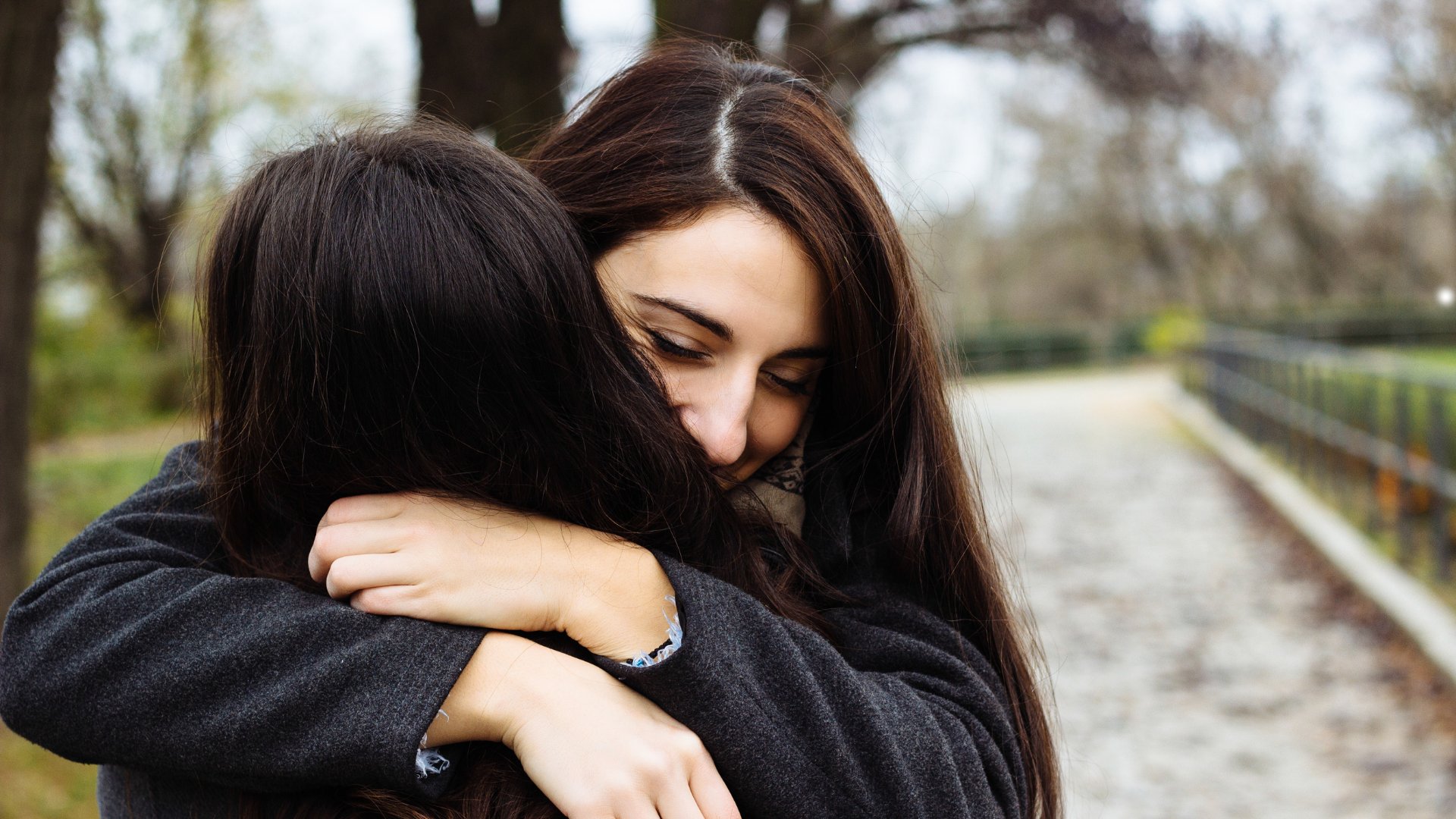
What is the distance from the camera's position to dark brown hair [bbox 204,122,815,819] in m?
1.09

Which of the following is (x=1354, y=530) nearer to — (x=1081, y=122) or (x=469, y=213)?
(x=469, y=213)

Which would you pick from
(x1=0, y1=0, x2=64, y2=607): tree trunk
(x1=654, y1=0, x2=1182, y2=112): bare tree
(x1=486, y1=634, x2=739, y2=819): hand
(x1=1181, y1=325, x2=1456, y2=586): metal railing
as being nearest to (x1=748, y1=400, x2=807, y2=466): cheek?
(x1=486, y1=634, x2=739, y2=819): hand

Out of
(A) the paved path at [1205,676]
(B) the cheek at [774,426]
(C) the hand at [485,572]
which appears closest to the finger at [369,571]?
(C) the hand at [485,572]

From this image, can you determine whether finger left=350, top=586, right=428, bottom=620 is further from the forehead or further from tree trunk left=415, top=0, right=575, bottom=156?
tree trunk left=415, top=0, right=575, bottom=156

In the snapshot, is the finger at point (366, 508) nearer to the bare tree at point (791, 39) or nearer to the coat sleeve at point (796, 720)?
the coat sleeve at point (796, 720)

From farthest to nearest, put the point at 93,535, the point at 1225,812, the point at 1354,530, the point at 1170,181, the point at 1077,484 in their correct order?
the point at 1170,181
the point at 1077,484
the point at 1354,530
the point at 1225,812
the point at 93,535

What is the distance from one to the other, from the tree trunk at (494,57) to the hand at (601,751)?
3.21 m

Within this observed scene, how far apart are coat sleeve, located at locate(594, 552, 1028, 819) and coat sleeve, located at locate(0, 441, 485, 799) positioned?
0.71 ft

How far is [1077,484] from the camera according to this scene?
1005 centimetres

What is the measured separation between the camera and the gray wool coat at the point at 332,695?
109 centimetres

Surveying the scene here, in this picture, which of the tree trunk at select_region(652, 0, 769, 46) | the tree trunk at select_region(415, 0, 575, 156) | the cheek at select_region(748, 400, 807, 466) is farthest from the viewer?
the tree trunk at select_region(415, 0, 575, 156)

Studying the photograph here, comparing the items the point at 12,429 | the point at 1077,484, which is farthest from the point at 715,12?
the point at 1077,484

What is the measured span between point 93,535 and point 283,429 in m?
0.33

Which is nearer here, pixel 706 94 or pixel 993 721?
pixel 993 721
